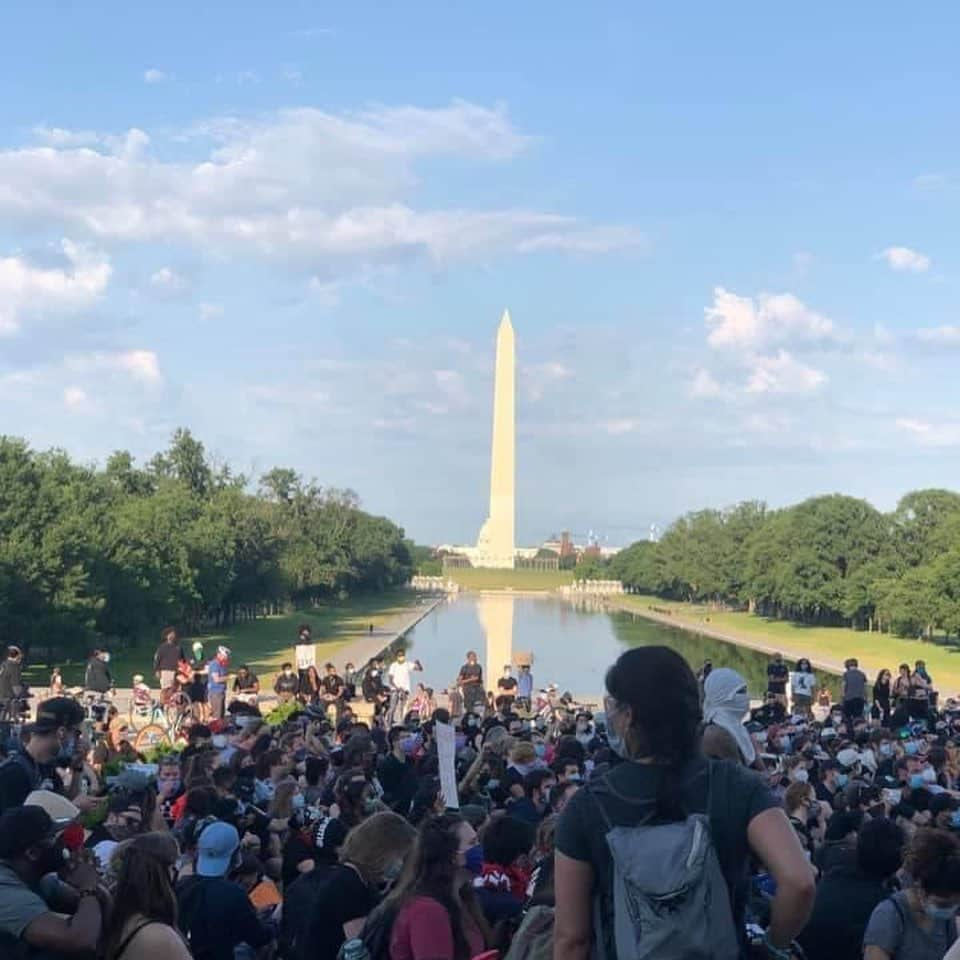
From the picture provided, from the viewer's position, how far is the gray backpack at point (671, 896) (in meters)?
2.62

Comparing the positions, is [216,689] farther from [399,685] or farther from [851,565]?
[851,565]

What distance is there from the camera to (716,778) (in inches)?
110

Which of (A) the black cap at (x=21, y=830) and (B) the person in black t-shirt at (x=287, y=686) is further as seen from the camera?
(B) the person in black t-shirt at (x=287, y=686)

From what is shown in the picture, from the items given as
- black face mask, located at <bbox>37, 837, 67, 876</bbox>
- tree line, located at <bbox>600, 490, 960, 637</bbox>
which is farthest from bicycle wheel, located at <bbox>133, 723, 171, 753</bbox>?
tree line, located at <bbox>600, 490, 960, 637</bbox>

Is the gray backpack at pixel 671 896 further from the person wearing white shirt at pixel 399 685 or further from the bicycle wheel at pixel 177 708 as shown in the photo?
the person wearing white shirt at pixel 399 685

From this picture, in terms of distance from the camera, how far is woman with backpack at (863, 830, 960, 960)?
4.18 metres

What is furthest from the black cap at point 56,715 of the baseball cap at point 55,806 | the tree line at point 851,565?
the tree line at point 851,565

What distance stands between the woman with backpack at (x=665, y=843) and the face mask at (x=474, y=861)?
310cm

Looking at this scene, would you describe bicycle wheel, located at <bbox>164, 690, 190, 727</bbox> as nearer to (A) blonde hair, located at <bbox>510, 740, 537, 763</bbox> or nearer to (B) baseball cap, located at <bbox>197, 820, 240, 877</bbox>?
(A) blonde hair, located at <bbox>510, 740, 537, 763</bbox>

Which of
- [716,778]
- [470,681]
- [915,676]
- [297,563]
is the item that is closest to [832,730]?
[915,676]

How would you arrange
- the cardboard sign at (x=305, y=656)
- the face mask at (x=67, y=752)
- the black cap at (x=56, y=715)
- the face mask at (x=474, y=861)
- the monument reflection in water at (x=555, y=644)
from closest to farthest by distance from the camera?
the face mask at (x=474, y=861)
the black cap at (x=56, y=715)
the face mask at (x=67, y=752)
the cardboard sign at (x=305, y=656)
the monument reflection in water at (x=555, y=644)

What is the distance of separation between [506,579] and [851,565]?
62071 mm

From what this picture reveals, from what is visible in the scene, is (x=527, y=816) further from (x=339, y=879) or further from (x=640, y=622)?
(x=640, y=622)

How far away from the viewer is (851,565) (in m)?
77.6
